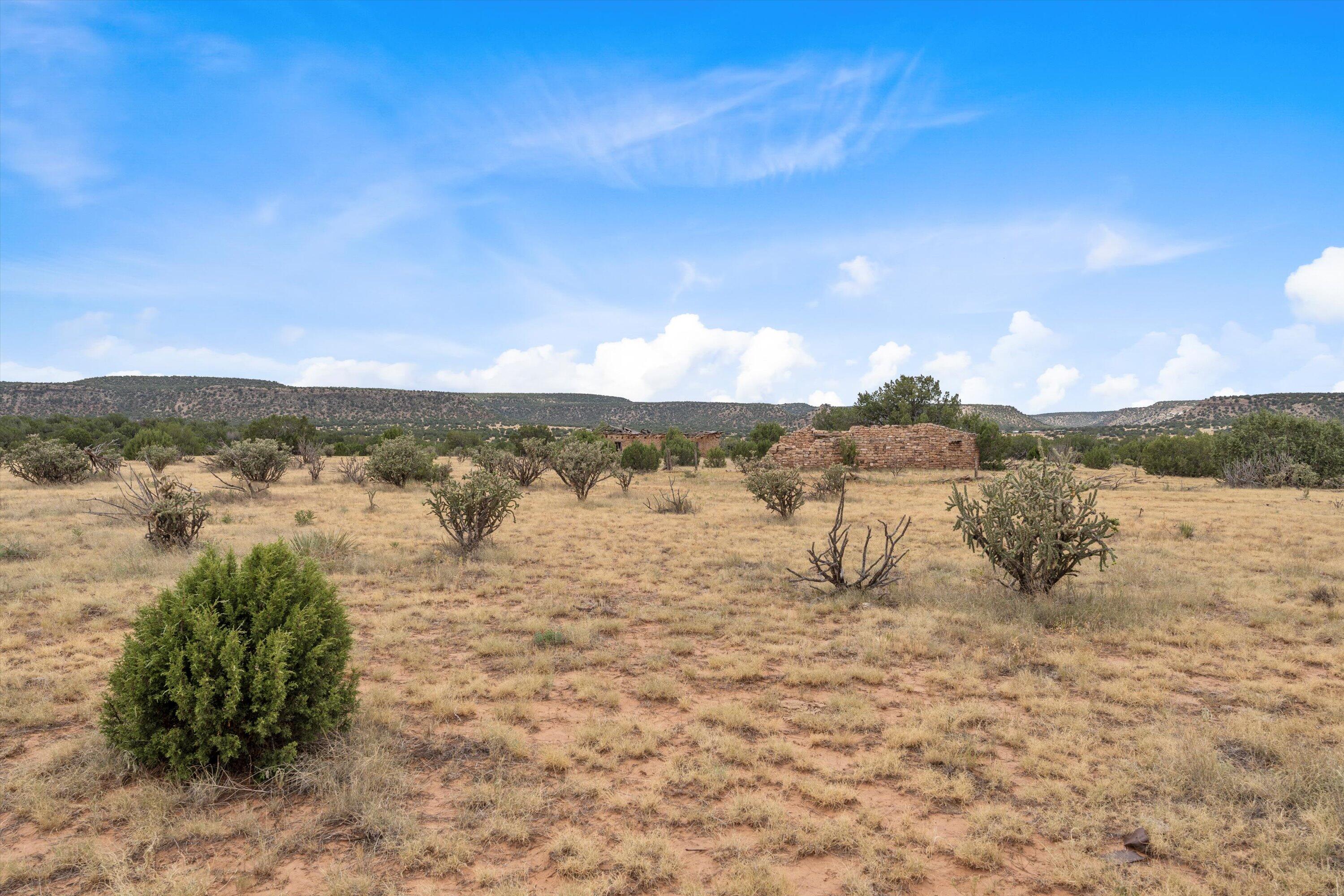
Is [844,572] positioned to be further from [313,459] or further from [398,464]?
[313,459]

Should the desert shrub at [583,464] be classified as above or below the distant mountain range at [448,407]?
below

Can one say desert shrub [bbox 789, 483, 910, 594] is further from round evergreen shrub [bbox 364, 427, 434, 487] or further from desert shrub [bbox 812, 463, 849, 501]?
round evergreen shrub [bbox 364, 427, 434, 487]

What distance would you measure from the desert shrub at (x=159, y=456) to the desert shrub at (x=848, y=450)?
2768 cm

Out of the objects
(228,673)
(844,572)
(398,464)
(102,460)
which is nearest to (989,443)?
(844,572)

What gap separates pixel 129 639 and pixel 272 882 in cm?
184

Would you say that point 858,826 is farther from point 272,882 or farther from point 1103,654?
point 1103,654

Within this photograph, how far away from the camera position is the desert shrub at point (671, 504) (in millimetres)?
16641

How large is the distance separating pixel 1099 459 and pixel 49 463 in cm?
4154

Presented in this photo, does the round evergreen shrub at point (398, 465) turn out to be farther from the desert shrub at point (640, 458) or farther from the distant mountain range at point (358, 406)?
the distant mountain range at point (358, 406)

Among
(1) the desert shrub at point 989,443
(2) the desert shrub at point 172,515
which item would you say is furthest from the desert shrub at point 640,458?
(2) the desert shrub at point 172,515

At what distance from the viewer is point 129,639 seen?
397 cm

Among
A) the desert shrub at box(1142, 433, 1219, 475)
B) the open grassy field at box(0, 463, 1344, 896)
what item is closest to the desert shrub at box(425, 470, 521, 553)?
the open grassy field at box(0, 463, 1344, 896)

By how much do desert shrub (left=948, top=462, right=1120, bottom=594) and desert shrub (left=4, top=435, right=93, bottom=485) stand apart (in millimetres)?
24470

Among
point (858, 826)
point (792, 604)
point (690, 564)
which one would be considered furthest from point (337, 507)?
point (858, 826)
